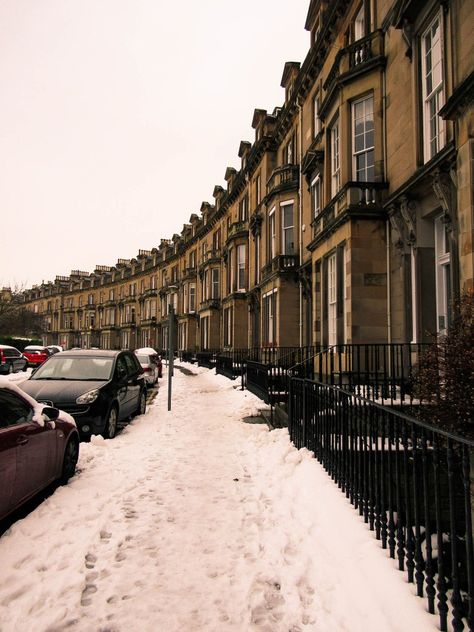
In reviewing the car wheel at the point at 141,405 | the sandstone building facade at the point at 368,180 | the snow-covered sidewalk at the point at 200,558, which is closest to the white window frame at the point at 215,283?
the sandstone building facade at the point at 368,180

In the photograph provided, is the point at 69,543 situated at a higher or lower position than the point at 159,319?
lower

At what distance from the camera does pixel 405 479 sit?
3.26m

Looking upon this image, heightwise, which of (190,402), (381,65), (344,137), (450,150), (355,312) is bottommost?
(190,402)

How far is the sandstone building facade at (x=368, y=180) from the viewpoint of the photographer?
25.7ft

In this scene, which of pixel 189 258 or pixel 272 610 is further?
pixel 189 258

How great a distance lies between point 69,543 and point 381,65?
12.6m

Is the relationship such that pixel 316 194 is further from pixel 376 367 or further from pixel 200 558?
pixel 200 558

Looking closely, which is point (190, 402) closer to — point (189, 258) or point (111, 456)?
point (111, 456)

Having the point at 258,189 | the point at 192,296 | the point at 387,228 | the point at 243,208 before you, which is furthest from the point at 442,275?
the point at 192,296

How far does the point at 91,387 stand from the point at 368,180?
8958mm

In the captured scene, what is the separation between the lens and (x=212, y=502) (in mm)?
5113

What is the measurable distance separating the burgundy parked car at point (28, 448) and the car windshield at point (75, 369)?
3074 mm

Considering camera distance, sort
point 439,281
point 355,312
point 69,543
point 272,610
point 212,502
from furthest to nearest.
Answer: point 355,312
point 439,281
point 212,502
point 69,543
point 272,610

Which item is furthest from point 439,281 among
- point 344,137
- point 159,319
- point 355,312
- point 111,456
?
point 159,319
